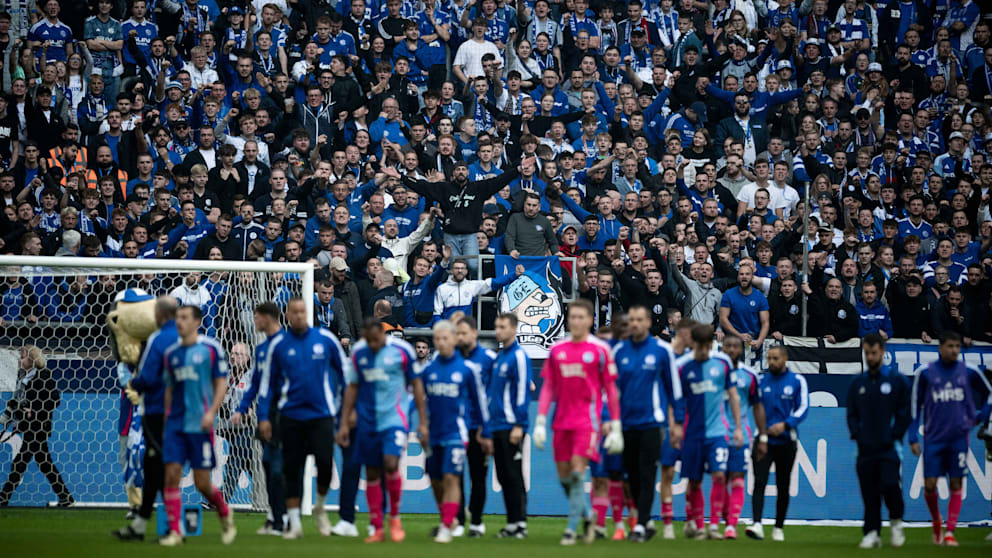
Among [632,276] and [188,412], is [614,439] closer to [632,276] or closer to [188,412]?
[188,412]

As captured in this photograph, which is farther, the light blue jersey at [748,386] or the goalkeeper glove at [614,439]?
the light blue jersey at [748,386]

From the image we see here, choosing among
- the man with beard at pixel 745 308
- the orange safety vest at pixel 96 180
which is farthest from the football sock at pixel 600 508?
the orange safety vest at pixel 96 180

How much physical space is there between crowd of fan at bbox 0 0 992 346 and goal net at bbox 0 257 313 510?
0.52 feet

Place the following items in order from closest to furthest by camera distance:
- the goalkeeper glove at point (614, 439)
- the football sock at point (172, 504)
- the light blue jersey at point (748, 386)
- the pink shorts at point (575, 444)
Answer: the football sock at point (172, 504)
the goalkeeper glove at point (614, 439)
the pink shorts at point (575, 444)
the light blue jersey at point (748, 386)

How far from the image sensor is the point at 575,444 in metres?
11.4

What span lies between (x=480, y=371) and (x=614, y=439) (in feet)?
5.61

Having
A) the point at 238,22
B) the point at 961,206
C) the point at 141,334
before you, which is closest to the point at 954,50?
the point at 961,206

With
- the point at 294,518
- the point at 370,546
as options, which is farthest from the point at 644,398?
the point at 294,518

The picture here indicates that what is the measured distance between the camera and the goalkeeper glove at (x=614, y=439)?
11.1 meters

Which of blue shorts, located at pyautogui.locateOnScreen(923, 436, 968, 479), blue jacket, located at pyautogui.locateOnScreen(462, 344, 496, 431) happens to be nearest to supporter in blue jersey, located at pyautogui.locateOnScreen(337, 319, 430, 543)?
blue jacket, located at pyautogui.locateOnScreen(462, 344, 496, 431)

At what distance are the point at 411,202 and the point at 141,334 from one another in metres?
7.68

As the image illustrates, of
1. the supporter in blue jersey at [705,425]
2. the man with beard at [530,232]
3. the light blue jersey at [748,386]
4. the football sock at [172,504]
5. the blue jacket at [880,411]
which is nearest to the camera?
the football sock at [172,504]

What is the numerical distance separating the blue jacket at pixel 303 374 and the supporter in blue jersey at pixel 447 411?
844 mm

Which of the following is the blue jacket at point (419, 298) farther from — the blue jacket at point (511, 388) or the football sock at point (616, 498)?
the football sock at point (616, 498)
